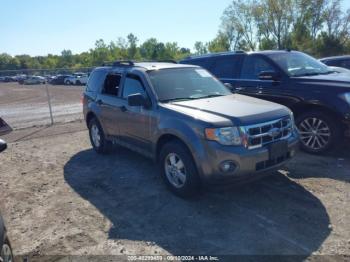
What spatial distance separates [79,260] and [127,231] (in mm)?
664

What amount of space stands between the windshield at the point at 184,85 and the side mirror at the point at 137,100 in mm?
220

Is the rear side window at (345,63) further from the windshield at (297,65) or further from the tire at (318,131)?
the tire at (318,131)

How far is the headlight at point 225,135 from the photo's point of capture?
13.3ft

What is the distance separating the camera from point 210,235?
3.70 metres

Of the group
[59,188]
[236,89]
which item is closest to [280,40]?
[236,89]

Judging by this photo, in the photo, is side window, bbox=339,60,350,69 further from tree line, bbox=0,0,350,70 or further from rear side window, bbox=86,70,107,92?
tree line, bbox=0,0,350,70

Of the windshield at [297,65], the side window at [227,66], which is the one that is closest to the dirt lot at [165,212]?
the windshield at [297,65]

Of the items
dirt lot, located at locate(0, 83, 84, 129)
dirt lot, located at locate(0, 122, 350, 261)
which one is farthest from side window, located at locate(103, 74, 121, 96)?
dirt lot, located at locate(0, 83, 84, 129)

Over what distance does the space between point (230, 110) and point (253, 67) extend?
3.08m

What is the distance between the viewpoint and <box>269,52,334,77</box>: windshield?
6.64 metres

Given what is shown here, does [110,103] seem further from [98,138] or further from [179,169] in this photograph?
[179,169]

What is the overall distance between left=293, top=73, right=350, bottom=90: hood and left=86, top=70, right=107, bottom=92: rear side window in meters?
3.77

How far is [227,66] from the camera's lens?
25.0 feet

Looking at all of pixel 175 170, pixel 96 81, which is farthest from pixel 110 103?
pixel 175 170
